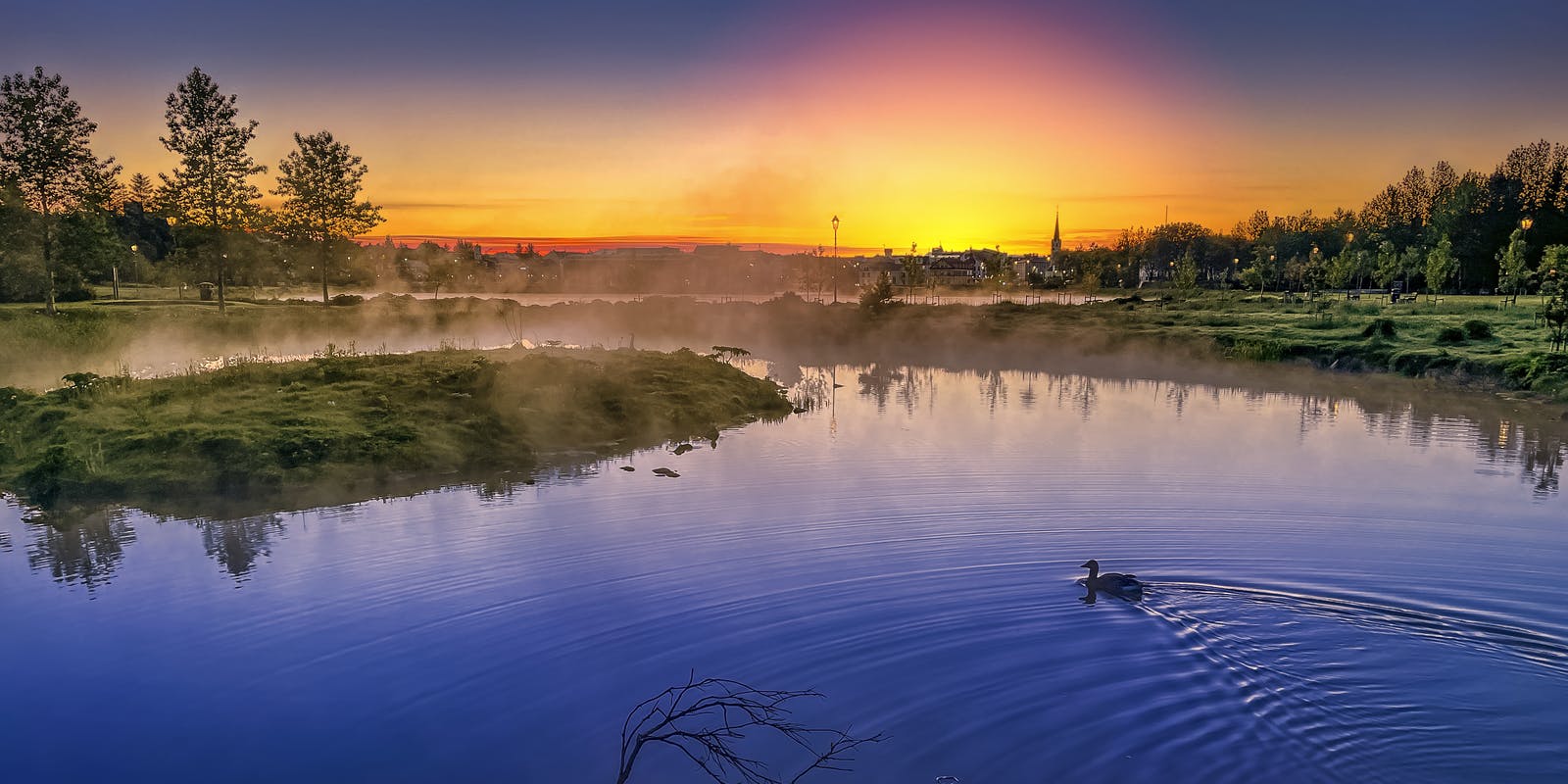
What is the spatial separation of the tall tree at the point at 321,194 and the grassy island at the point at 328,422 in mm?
46057

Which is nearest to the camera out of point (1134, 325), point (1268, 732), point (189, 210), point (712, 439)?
point (1268, 732)

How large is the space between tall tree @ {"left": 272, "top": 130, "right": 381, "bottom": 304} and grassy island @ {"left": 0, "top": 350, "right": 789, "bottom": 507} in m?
46.1

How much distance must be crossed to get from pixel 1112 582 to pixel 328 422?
22.2 meters

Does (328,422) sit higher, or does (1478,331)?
(1478,331)

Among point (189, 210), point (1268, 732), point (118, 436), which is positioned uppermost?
point (189, 210)

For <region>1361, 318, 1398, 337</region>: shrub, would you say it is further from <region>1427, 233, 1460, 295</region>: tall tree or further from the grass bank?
<region>1427, 233, 1460, 295</region>: tall tree

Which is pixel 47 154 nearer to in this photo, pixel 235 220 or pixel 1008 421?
pixel 235 220

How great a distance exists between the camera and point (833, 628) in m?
14.5

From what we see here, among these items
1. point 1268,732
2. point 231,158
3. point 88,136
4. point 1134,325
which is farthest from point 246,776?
point 1134,325

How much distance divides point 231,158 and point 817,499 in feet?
188

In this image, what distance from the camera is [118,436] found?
80.4 feet

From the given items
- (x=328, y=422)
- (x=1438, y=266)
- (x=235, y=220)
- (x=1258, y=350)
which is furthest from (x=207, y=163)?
(x=1438, y=266)

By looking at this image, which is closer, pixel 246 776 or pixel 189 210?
pixel 246 776

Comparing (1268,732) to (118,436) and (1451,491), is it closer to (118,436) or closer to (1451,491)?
(1451,491)
